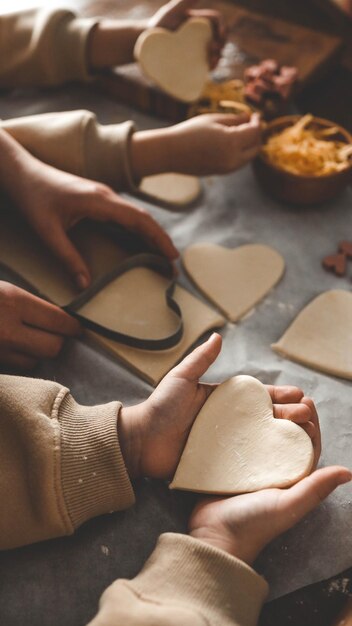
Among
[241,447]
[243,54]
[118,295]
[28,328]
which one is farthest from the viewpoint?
[243,54]

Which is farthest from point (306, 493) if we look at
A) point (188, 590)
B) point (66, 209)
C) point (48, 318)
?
point (66, 209)

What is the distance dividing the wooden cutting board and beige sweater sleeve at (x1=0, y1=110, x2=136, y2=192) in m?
0.32

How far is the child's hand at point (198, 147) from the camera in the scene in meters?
1.03

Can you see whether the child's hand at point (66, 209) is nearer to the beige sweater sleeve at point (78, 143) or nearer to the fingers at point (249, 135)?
the beige sweater sleeve at point (78, 143)

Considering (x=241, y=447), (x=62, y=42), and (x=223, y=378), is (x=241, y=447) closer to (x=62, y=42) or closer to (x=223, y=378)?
(x=223, y=378)

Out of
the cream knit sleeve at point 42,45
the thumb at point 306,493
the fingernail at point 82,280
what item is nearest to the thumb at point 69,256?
the fingernail at point 82,280

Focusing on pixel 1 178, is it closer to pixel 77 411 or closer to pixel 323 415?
pixel 77 411

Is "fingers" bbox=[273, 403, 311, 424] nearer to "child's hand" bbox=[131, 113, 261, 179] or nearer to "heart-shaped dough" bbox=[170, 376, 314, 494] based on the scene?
"heart-shaped dough" bbox=[170, 376, 314, 494]

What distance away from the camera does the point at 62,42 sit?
4.22ft

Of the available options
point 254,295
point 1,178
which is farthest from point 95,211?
point 254,295

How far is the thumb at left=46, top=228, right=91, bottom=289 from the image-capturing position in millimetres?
900

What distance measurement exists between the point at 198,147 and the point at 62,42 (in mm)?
493

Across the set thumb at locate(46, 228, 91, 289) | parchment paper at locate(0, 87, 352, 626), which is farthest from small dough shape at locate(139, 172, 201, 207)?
thumb at locate(46, 228, 91, 289)

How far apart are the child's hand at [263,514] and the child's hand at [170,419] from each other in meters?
0.07
